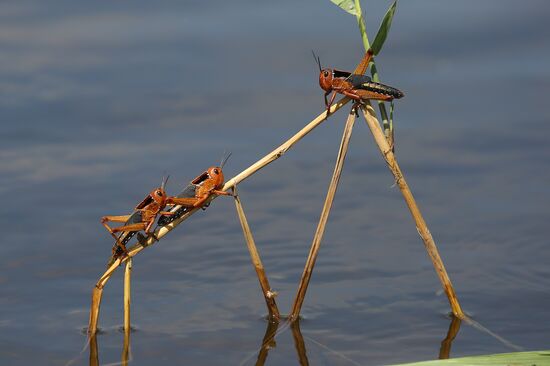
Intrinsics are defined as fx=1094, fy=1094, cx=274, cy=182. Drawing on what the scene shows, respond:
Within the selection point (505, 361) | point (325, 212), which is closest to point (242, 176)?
point (325, 212)

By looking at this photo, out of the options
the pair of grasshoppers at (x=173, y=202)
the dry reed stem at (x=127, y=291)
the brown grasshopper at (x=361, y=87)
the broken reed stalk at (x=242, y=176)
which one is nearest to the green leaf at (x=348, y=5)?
the brown grasshopper at (x=361, y=87)

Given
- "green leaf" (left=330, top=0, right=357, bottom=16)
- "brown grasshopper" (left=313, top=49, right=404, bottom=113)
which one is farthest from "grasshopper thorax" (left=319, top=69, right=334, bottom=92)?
"green leaf" (left=330, top=0, right=357, bottom=16)

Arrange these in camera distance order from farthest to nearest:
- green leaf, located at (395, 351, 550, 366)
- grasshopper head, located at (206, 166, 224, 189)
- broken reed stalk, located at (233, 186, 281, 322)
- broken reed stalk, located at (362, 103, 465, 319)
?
broken reed stalk, located at (233, 186, 281, 322), broken reed stalk, located at (362, 103, 465, 319), grasshopper head, located at (206, 166, 224, 189), green leaf, located at (395, 351, 550, 366)

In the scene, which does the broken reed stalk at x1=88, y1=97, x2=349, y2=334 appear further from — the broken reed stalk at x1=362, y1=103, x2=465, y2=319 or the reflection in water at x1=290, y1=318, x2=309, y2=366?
the reflection in water at x1=290, y1=318, x2=309, y2=366

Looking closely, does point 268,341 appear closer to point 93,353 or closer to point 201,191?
point 93,353

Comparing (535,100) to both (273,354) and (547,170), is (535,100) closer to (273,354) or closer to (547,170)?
(547,170)

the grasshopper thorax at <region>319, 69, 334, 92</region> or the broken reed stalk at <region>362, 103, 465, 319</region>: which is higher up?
the grasshopper thorax at <region>319, 69, 334, 92</region>

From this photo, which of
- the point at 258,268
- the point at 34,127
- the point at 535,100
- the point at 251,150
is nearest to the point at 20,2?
the point at 34,127
